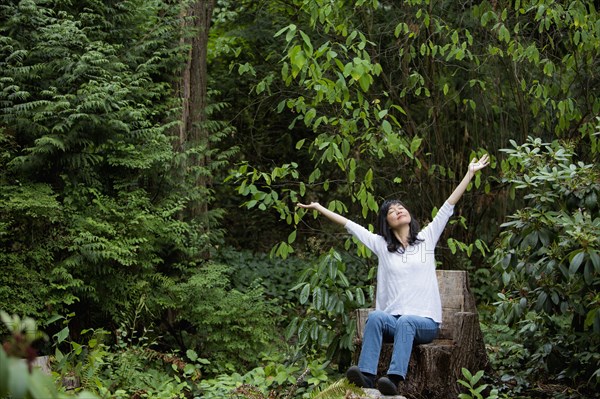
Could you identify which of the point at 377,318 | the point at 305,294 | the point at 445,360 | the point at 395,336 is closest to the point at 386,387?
the point at 395,336

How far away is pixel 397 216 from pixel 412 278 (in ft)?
1.58

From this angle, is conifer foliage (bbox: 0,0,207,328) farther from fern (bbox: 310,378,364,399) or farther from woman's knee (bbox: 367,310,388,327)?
fern (bbox: 310,378,364,399)

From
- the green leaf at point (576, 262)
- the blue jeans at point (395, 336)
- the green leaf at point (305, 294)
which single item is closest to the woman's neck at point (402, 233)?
the blue jeans at point (395, 336)

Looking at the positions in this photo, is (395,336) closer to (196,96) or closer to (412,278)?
(412,278)

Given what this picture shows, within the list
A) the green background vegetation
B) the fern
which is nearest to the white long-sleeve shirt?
the green background vegetation

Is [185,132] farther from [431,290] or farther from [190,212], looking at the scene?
[431,290]

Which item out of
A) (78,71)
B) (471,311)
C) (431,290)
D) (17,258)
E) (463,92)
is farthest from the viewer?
(463,92)

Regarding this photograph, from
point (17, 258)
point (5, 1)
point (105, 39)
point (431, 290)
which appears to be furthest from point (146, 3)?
point (431, 290)

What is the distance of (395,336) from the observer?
539 centimetres

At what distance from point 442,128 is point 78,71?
4572 millimetres

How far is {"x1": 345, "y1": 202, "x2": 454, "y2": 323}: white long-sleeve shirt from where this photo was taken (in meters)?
5.54

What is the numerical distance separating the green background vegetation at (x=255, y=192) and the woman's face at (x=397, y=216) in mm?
759

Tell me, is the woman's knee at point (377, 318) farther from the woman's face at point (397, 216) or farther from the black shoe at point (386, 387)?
the woman's face at point (397, 216)

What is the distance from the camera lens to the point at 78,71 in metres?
7.07
